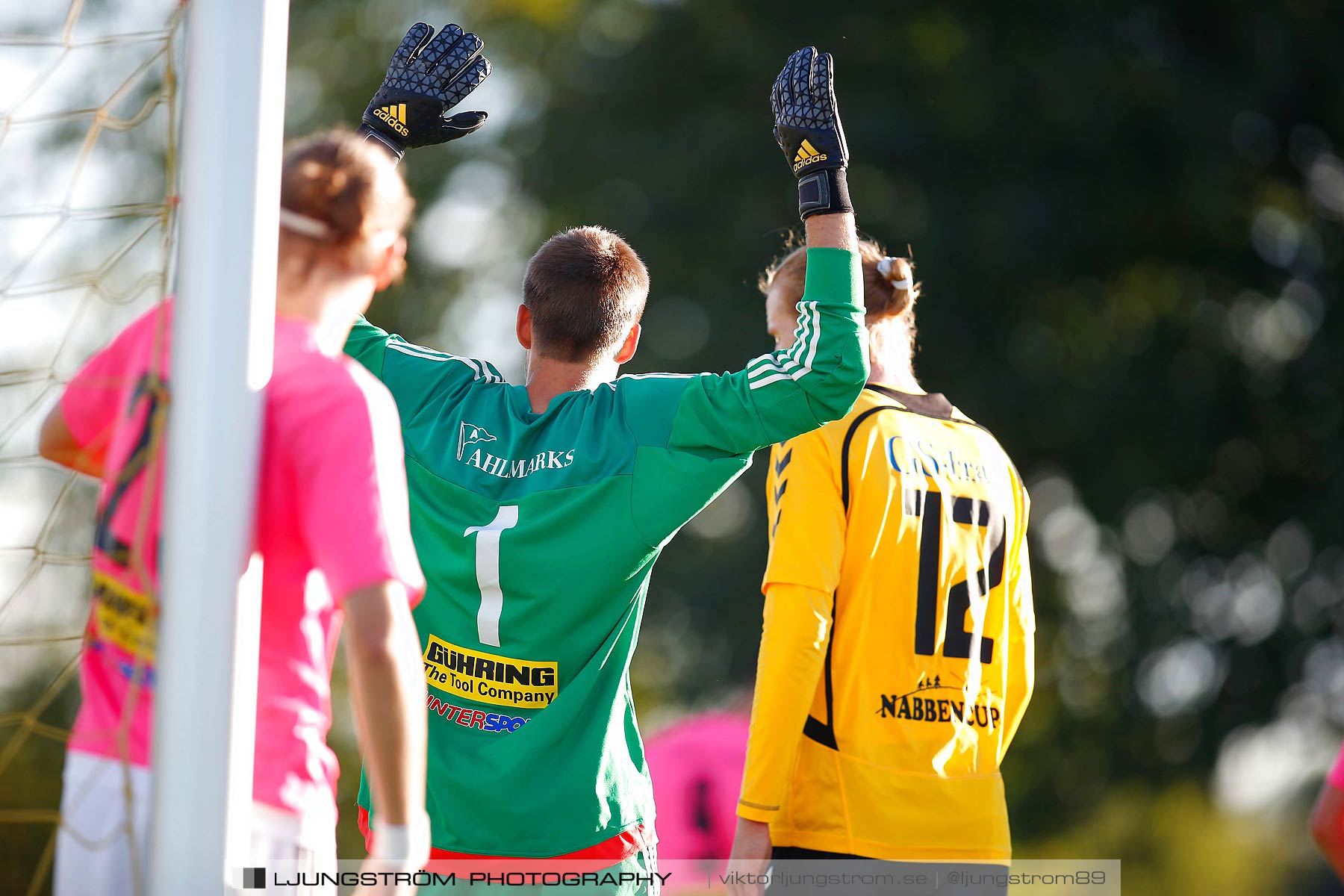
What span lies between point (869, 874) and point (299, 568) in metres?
1.65

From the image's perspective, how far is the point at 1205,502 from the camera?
12.0 m

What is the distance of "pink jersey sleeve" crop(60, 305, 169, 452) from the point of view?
2.05 meters

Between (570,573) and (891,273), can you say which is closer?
(570,573)

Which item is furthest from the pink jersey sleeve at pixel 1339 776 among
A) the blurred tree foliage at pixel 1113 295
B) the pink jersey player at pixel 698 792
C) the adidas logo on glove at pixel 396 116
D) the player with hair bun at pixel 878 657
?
the blurred tree foliage at pixel 1113 295

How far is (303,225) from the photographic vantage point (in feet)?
6.67

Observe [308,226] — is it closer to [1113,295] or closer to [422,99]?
[422,99]

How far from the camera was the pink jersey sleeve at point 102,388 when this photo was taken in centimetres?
205

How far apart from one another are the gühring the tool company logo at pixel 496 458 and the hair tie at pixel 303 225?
94 cm

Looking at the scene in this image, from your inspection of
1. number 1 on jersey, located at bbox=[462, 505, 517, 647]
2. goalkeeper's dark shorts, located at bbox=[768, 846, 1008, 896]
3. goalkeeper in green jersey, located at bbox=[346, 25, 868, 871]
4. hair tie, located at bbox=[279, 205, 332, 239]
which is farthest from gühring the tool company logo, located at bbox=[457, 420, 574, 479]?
goalkeeper's dark shorts, located at bbox=[768, 846, 1008, 896]

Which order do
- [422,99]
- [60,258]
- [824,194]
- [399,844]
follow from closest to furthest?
[399,844]
[60,258]
[824,194]
[422,99]

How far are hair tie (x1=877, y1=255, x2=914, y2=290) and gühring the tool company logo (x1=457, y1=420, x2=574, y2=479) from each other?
1.01 meters

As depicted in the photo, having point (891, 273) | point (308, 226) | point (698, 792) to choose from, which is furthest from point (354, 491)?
point (698, 792)

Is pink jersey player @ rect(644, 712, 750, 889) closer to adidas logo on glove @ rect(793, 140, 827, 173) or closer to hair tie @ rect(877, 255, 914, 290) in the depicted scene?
hair tie @ rect(877, 255, 914, 290)

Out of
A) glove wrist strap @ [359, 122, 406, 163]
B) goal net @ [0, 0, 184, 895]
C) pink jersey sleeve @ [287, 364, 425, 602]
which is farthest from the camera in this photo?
glove wrist strap @ [359, 122, 406, 163]
